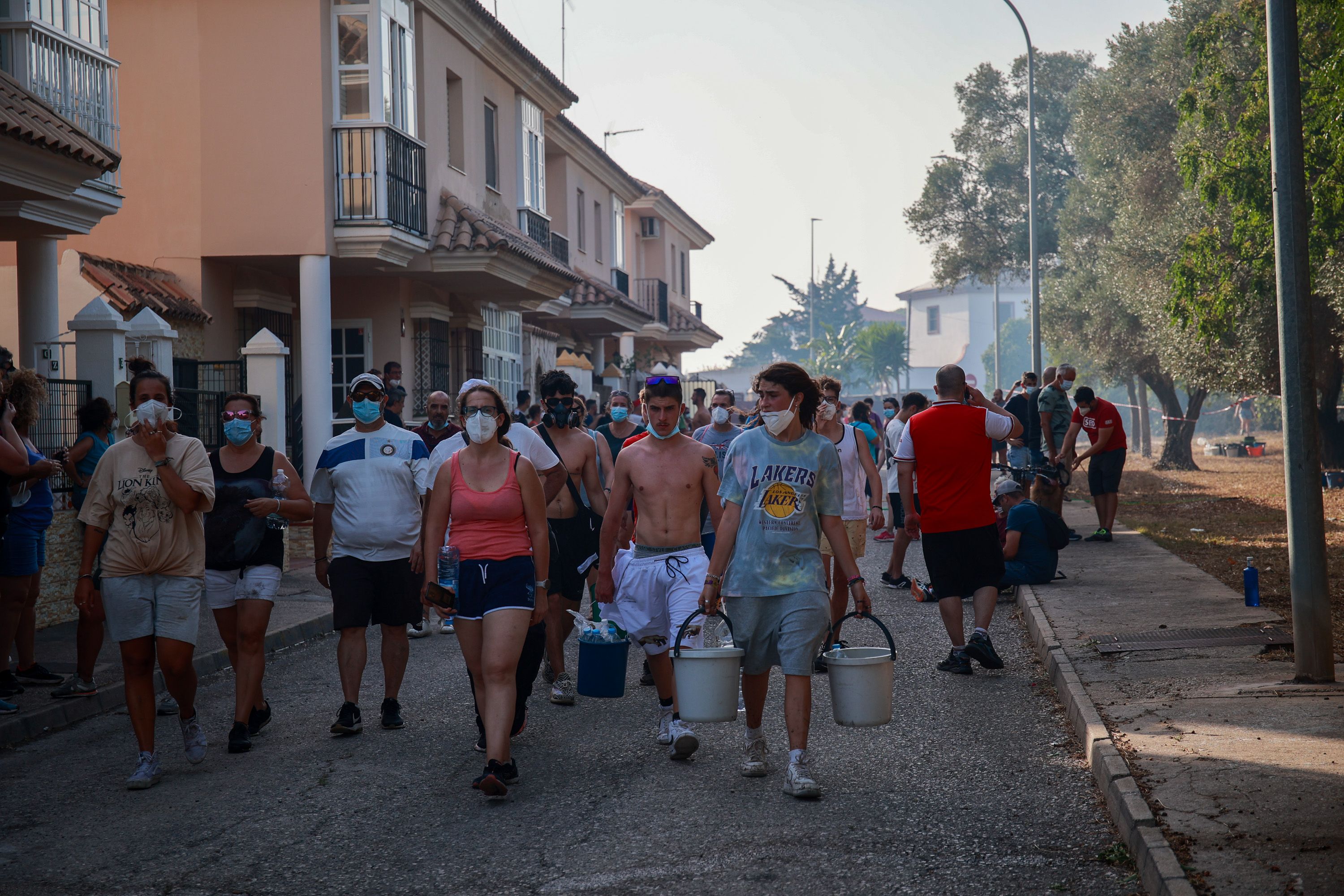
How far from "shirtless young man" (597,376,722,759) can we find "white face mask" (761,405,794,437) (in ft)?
2.38

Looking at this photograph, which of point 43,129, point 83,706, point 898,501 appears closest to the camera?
point 83,706

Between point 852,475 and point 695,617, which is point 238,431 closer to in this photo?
point 695,617

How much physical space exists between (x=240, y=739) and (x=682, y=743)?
2.32 meters

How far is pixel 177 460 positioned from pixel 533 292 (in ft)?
50.1

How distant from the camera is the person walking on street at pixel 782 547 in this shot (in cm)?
563

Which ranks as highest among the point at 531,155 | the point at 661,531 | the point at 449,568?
the point at 531,155

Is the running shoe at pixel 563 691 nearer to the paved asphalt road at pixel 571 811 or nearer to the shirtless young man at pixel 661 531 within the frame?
the paved asphalt road at pixel 571 811

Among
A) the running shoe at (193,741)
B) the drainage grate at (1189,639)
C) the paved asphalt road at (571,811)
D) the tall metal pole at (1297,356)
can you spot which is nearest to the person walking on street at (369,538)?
the paved asphalt road at (571,811)

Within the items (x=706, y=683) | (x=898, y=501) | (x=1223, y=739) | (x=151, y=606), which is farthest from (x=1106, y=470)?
(x=151, y=606)

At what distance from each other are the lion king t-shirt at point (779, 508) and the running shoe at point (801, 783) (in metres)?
0.75

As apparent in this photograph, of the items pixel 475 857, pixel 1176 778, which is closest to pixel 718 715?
pixel 475 857

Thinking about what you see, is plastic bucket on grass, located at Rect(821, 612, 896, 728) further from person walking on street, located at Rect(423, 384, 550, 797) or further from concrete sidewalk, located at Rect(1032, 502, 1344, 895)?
person walking on street, located at Rect(423, 384, 550, 797)

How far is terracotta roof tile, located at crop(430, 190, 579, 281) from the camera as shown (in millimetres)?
18234

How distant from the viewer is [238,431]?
676 cm
